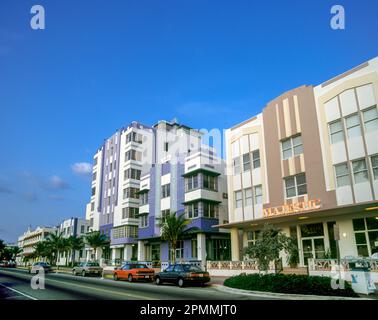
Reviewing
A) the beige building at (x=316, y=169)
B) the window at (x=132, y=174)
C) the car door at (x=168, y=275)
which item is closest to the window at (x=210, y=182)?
the beige building at (x=316, y=169)

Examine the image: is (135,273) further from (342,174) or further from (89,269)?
(342,174)

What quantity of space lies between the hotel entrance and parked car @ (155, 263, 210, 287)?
849 centimetres

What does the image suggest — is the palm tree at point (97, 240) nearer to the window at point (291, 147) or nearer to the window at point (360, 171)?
the window at point (291, 147)

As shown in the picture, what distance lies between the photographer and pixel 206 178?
3800 centimetres

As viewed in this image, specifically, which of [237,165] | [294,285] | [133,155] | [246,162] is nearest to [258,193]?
[246,162]

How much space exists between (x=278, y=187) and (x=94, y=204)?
45403 millimetres

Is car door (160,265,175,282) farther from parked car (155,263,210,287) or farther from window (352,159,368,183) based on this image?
window (352,159,368,183)

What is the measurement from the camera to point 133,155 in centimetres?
5575

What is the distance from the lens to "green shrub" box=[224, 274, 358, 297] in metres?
14.3

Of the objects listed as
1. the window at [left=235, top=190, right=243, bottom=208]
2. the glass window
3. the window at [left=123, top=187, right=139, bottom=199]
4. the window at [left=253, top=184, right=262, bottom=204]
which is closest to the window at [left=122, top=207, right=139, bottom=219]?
the window at [left=123, top=187, right=139, bottom=199]

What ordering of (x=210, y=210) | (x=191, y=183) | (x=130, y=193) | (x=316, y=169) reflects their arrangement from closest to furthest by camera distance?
(x=316, y=169), (x=210, y=210), (x=191, y=183), (x=130, y=193)

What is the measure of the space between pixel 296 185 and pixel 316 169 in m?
2.18

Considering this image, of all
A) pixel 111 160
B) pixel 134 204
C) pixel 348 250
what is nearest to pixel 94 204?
pixel 111 160

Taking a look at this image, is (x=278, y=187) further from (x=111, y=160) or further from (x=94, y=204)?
(x=94, y=204)
